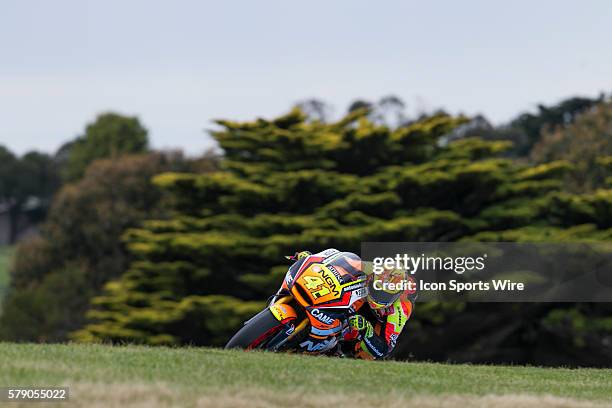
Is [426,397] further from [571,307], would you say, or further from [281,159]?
[281,159]

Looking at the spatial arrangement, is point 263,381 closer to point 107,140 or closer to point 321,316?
point 321,316

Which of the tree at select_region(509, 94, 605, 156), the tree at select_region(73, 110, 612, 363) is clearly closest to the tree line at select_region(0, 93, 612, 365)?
the tree at select_region(73, 110, 612, 363)

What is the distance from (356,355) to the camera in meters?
13.5

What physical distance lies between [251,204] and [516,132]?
2313 inches

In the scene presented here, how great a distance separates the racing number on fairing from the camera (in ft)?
40.9

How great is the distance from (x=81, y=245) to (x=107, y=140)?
31221 mm

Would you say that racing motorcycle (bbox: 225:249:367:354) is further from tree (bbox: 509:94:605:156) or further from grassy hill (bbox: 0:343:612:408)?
tree (bbox: 509:94:605:156)

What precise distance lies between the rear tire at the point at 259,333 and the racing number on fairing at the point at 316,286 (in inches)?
21.8

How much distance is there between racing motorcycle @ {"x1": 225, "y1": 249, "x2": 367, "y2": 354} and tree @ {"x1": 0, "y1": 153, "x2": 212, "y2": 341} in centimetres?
4485

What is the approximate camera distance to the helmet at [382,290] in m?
12.9

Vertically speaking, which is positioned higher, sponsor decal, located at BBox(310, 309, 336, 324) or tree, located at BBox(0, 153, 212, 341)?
sponsor decal, located at BBox(310, 309, 336, 324)

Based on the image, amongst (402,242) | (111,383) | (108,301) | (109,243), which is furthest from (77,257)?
(111,383)

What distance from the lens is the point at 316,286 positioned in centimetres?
1249

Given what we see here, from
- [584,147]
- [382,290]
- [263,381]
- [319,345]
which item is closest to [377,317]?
[382,290]
